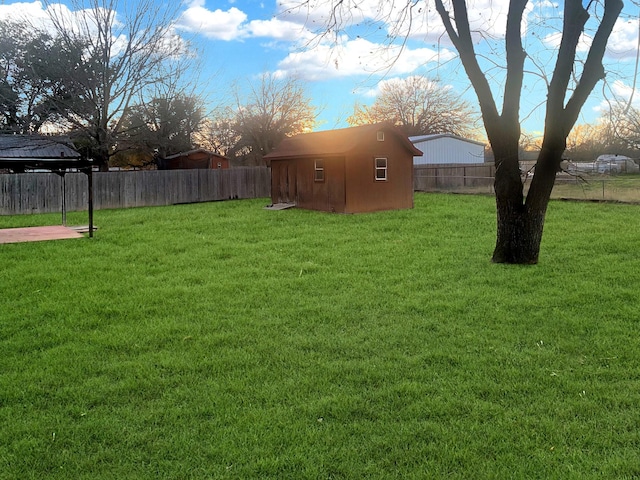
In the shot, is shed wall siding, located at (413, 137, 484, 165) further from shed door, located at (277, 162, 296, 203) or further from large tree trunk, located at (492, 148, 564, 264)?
large tree trunk, located at (492, 148, 564, 264)

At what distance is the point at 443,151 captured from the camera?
116ft

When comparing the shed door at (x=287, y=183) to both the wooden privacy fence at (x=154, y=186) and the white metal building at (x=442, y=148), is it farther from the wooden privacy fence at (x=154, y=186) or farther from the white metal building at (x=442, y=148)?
the white metal building at (x=442, y=148)

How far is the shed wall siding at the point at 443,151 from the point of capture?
34094 millimetres

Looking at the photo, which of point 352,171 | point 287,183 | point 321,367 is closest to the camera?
point 321,367

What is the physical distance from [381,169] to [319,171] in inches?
86.3

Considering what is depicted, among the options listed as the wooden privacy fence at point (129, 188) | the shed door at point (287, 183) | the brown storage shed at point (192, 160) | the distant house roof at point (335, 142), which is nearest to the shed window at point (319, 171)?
the distant house roof at point (335, 142)

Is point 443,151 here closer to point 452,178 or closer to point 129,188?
point 452,178

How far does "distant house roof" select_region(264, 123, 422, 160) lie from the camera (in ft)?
59.6

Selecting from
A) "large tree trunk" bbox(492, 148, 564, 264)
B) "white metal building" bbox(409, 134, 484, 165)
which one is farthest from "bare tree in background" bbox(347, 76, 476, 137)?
"large tree trunk" bbox(492, 148, 564, 264)

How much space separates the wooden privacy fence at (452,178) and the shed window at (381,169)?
26.9 feet

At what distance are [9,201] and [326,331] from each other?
60.9 ft

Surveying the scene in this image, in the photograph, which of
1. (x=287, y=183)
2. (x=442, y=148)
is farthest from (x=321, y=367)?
(x=442, y=148)

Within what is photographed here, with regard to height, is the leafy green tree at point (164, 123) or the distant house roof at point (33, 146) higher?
the leafy green tree at point (164, 123)

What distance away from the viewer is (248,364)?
452 cm
